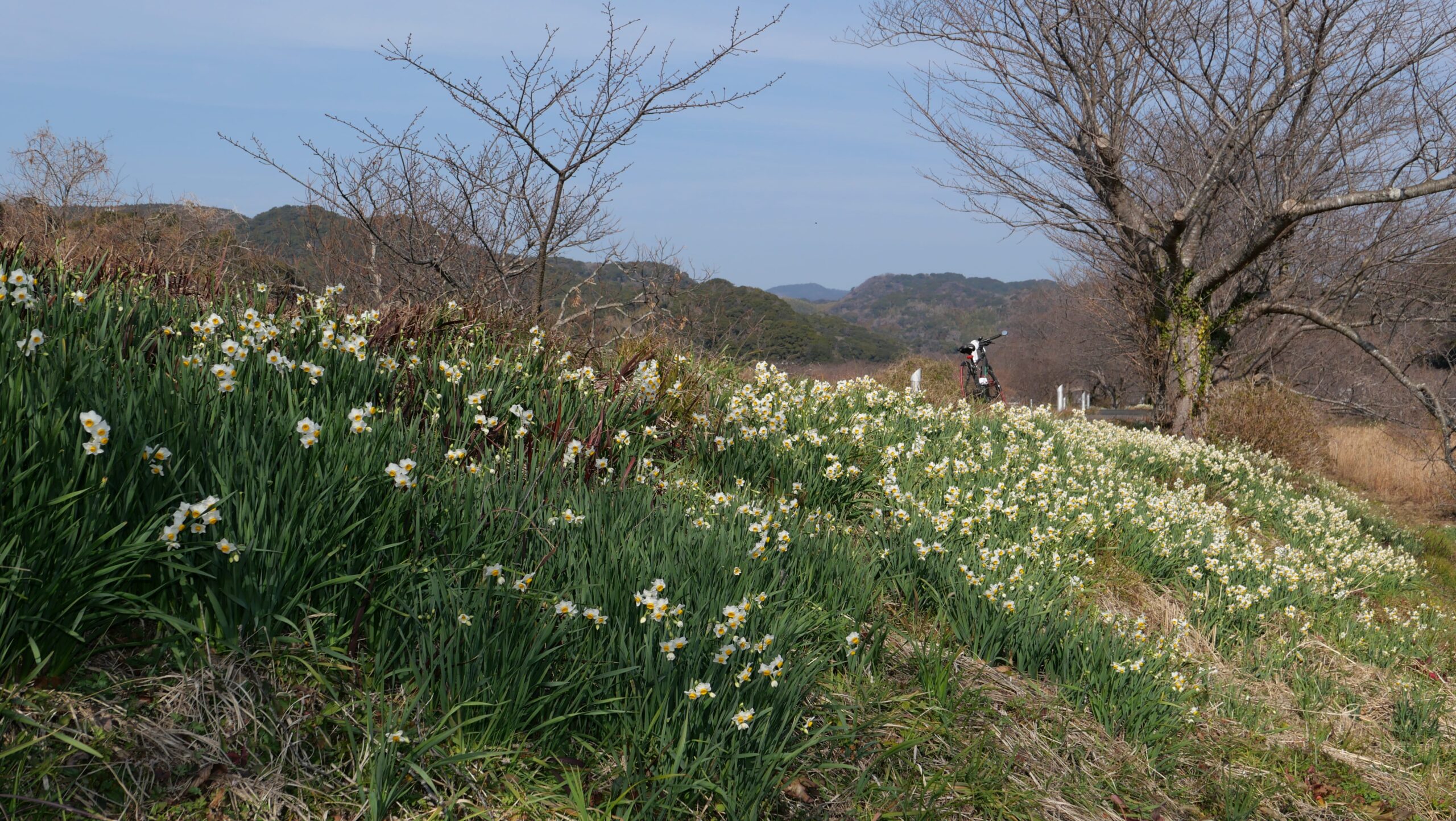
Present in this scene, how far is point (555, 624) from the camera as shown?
2.60 m

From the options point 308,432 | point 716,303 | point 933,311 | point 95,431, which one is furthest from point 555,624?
point 933,311

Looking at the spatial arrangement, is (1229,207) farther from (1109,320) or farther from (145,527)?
(145,527)

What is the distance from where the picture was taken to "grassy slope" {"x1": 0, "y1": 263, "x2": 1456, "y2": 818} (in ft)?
7.32

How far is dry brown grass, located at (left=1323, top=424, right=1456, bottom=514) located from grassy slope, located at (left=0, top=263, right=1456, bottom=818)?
1104cm

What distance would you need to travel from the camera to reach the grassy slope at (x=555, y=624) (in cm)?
223

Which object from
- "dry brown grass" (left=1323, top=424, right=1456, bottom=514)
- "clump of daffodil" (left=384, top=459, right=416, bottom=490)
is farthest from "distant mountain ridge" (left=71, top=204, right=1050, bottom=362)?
"dry brown grass" (left=1323, top=424, right=1456, bottom=514)

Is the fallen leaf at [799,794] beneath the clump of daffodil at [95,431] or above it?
beneath

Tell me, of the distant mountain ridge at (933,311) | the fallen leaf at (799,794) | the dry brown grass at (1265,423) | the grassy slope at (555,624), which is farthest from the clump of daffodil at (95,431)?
the distant mountain ridge at (933,311)

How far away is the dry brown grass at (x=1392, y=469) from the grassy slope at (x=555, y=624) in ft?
36.2

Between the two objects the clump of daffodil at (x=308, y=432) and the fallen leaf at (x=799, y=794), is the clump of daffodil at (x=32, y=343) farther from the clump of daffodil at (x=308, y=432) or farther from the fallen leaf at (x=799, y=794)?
the fallen leaf at (x=799, y=794)

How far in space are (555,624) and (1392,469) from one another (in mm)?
17667

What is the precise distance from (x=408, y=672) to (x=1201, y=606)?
4.73 meters

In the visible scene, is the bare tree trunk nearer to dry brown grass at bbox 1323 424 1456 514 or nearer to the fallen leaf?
dry brown grass at bbox 1323 424 1456 514

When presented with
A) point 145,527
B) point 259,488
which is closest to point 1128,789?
point 259,488
